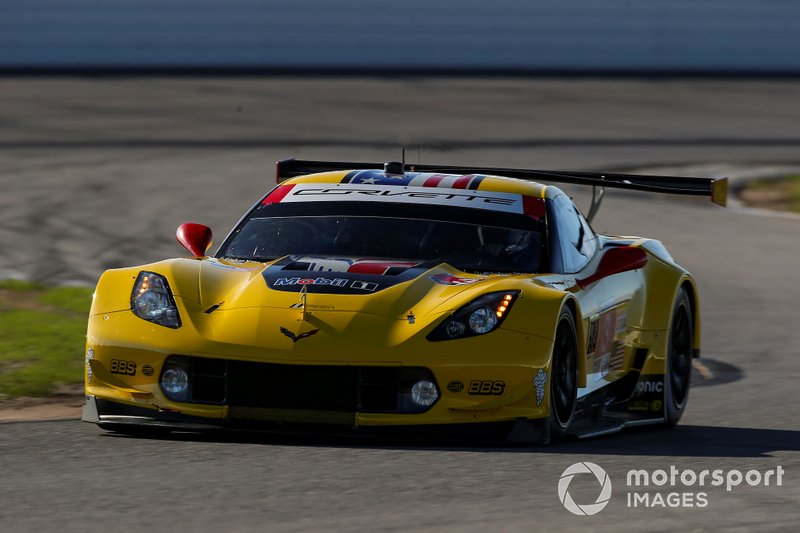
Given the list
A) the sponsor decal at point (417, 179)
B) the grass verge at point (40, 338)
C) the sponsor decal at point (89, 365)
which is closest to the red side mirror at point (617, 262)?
the sponsor decal at point (417, 179)

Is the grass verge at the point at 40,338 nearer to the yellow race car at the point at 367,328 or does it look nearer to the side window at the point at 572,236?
the yellow race car at the point at 367,328

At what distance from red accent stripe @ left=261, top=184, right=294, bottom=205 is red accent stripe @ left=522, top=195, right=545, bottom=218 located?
1181mm

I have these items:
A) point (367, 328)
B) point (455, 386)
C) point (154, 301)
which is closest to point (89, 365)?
point (154, 301)

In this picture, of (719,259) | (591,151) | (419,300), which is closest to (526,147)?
(591,151)

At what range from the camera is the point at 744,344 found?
1162 centimetres

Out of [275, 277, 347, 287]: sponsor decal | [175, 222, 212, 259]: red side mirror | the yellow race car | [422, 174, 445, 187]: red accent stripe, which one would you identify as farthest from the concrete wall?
[275, 277, 347, 287]: sponsor decal

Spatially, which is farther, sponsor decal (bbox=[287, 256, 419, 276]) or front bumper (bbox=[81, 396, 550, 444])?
sponsor decal (bbox=[287, 256, 419, 276])

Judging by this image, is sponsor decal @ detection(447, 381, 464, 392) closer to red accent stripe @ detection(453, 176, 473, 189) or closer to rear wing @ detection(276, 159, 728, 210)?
red accent stripe @ detection(453, 176, 473, 189)

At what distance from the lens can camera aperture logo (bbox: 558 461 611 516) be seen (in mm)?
5324

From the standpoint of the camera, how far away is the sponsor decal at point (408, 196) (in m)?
7.99

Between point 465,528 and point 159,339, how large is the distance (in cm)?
214

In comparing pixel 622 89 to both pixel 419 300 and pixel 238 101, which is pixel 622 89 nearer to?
pixel 238 101

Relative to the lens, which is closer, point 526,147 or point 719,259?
point 719,259

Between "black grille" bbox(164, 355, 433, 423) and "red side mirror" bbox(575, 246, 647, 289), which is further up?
"red side mirror" bbox(575, 246, 647, 289)
